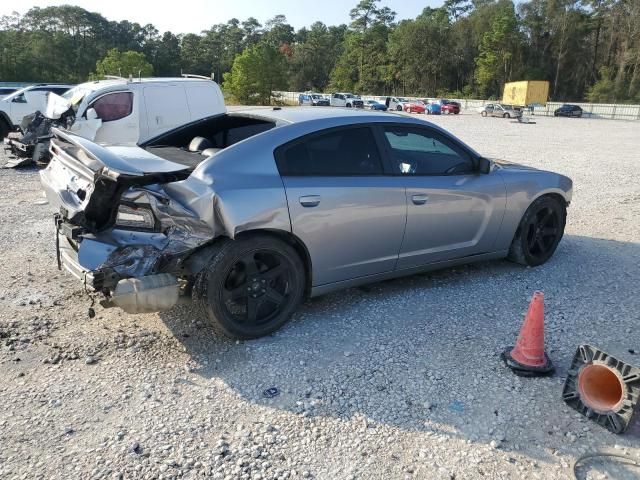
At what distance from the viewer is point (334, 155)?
4.05 m

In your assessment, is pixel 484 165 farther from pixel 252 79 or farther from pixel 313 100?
pixel 252 79

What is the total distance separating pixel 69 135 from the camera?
3975 mm

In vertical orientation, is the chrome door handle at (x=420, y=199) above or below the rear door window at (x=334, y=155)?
below

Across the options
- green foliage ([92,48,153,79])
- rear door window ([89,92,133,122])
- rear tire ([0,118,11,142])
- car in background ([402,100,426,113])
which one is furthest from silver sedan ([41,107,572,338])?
green foliage ([92,48,153,79])

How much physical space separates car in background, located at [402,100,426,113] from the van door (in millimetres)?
41998

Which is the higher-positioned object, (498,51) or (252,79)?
(498,51)

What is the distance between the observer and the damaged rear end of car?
3.29 m

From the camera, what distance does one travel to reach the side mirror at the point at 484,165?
4734 mm

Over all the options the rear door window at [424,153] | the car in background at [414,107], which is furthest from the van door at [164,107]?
the car in background at [414,107]

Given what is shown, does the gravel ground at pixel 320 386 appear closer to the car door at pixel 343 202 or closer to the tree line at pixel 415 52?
the car door at pixel 343 202

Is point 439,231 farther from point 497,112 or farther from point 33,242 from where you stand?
point 497,112

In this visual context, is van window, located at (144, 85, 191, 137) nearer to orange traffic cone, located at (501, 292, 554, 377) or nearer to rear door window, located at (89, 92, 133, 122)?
rear door window, located at (89, 92, 133, 122)

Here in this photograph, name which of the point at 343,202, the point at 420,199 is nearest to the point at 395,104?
the point at 420,199

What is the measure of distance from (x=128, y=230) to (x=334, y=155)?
64.2 inches
